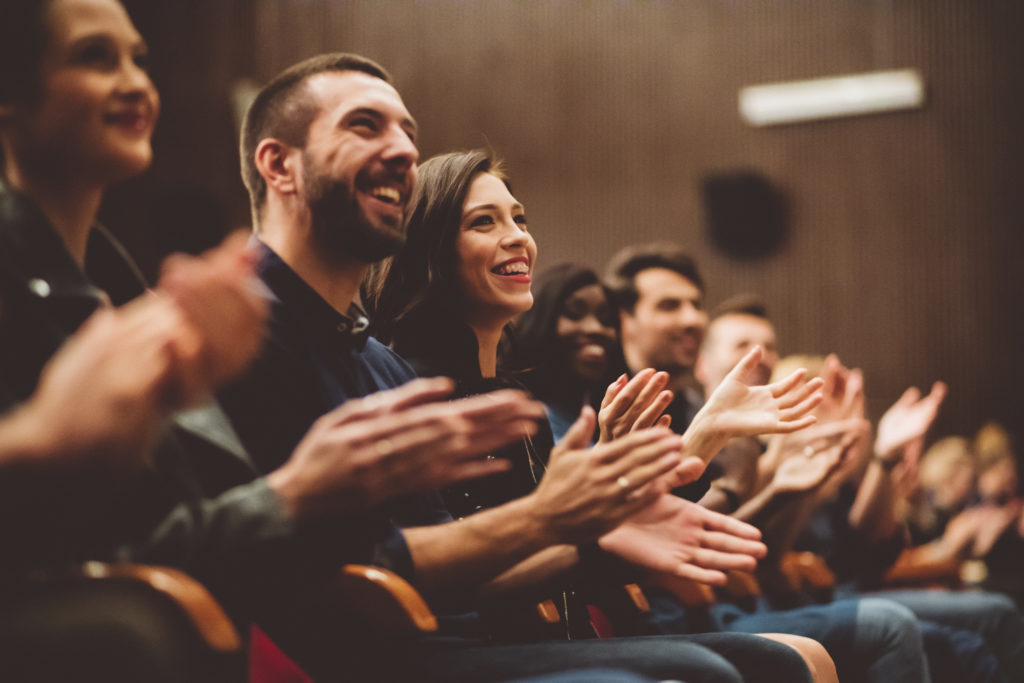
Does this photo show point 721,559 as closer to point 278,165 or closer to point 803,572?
point 278,165

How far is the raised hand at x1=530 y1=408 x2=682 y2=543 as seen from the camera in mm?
1269

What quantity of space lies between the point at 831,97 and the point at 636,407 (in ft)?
20.7

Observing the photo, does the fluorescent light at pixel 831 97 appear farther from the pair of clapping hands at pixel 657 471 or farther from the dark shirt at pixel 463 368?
the dark shirt at pixel 463 368

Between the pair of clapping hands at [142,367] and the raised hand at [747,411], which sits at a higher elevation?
the pair of clapping hands at [142,367]

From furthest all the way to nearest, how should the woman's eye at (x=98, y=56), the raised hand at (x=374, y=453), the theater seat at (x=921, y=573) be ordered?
the theater seat at (x=921, y=573) → the woman's eye at (x=98, y=56) → the raised hand at (x=374, y=453)

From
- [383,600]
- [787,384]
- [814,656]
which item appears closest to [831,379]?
[787,384]

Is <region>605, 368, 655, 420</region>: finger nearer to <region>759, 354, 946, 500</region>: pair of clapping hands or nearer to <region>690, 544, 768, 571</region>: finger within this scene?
<region>690, 544, 768, 571</region>: finger

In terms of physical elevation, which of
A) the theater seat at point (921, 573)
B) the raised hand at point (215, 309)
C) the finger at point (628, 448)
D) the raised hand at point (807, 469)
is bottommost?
the theater seat at point (921, 573)

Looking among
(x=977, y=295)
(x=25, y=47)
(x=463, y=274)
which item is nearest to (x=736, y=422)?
(x=463, y=274)

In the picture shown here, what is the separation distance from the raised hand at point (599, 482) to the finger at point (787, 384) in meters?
0.75

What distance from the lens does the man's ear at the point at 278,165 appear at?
1.56 metres

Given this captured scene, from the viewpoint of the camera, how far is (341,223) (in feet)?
4.94

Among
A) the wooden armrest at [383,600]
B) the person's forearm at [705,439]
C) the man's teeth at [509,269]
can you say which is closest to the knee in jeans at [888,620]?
the person's forearm at [705,439]

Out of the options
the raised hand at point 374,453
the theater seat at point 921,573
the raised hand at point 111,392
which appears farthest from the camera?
the theater seat at point 921,573
